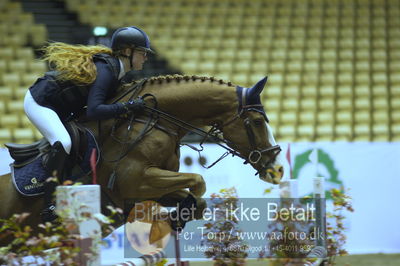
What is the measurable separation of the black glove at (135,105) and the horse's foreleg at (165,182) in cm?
36

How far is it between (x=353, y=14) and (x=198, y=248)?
7788 millimetres

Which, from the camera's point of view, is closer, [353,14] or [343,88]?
[343,88]

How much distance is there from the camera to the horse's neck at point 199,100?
3707 mm

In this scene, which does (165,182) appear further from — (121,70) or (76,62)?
(76,62)

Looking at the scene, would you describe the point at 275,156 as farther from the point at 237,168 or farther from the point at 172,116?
the point at 237,168

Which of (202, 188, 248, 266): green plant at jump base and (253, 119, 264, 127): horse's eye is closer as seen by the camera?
(202, 188, 248, 266): green plant at jump base

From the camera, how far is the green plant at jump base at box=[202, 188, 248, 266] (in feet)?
11.4

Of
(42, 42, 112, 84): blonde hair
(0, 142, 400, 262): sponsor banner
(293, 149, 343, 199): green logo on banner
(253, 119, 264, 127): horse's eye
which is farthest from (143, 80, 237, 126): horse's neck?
(293, 149, 343, 199): green logo on banner

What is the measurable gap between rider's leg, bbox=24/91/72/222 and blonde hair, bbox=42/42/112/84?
0.25m

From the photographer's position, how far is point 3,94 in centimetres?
838

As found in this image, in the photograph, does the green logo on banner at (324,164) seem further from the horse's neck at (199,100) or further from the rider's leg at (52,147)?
the rider's leg at (52,147)

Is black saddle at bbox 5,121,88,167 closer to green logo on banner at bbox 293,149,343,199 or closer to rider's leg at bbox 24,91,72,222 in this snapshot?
rider's leg at bbox 24,91,72,222

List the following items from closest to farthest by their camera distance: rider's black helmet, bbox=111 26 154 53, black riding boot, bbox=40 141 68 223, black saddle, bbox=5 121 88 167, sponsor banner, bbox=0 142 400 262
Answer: black riding boot, bbox=40 141 68 223 → black saddle, bbox=5 121 88 167 → rider's black helmet, bbox=111 26 154 53 → sponsor banner, bbox=0 142 400 262

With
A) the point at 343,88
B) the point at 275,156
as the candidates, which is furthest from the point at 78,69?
the point at 343,88
